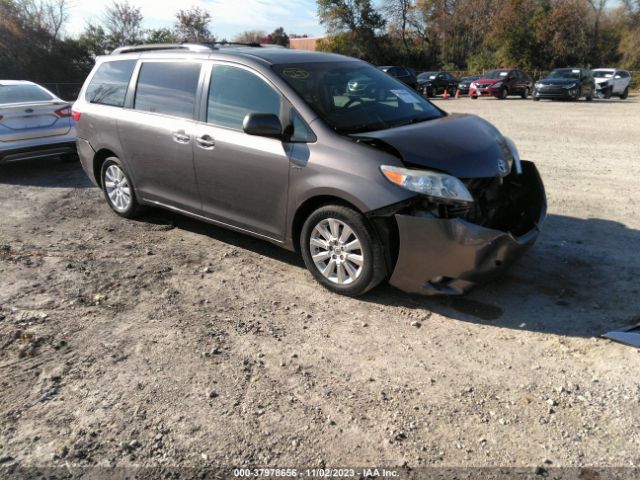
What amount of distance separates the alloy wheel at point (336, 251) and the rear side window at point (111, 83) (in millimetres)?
2993

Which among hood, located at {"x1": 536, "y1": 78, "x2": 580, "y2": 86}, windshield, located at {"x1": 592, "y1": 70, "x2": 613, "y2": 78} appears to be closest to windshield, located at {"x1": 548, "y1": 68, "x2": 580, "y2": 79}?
Answer: hood, located at {"x1": 536, "y1": 78, "x2": 580, "y2": 86}

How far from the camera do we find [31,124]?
835cm

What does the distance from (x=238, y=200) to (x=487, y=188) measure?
2121 millimetres

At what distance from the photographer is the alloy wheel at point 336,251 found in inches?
156

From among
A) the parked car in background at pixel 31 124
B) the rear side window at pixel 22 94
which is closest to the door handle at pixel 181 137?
the parked car in background at pixel 31 124

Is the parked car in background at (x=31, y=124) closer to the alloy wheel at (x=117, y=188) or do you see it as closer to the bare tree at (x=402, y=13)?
the alloy wheel at (x=117, y=188)

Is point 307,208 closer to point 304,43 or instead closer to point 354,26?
point 354,26

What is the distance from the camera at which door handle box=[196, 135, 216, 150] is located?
4668mm

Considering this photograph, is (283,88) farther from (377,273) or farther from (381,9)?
(381,9)

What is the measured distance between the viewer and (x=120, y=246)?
5.41m

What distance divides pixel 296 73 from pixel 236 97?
0.58 meters

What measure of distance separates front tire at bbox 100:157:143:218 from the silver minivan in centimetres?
26

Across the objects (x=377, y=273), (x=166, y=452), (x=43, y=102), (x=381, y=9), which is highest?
(x=381, y=9)

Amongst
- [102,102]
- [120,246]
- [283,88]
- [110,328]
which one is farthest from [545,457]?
[102,102]
